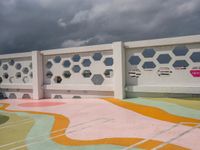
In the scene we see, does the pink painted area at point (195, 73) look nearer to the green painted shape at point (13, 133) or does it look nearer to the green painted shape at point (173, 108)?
the green painted shape at point (173, 108)

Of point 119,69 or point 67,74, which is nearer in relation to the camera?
point 119,69

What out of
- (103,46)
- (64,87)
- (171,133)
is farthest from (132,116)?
(64,87)

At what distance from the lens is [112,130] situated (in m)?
4.06

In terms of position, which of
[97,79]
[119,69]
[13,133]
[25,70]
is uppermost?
[25,70]

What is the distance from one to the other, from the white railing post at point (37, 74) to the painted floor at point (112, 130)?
3808 mm

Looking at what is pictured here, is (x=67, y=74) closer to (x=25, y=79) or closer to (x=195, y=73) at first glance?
(x=25, y=79)

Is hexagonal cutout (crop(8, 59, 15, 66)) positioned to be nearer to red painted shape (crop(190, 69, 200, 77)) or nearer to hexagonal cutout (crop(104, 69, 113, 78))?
hexagonal cutout (crop(104, 69, 113, 78))

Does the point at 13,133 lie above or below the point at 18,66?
below

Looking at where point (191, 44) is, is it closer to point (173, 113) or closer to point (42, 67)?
point (173, 113)

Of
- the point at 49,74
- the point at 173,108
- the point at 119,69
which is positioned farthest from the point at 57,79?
the point at 173,108

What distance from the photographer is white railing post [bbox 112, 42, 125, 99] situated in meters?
7.72

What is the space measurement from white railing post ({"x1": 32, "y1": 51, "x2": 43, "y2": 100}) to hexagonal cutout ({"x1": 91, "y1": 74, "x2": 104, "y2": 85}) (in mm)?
2410

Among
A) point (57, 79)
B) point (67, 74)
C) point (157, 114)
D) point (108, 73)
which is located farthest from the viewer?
point (57, 79)

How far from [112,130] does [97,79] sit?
476cm
